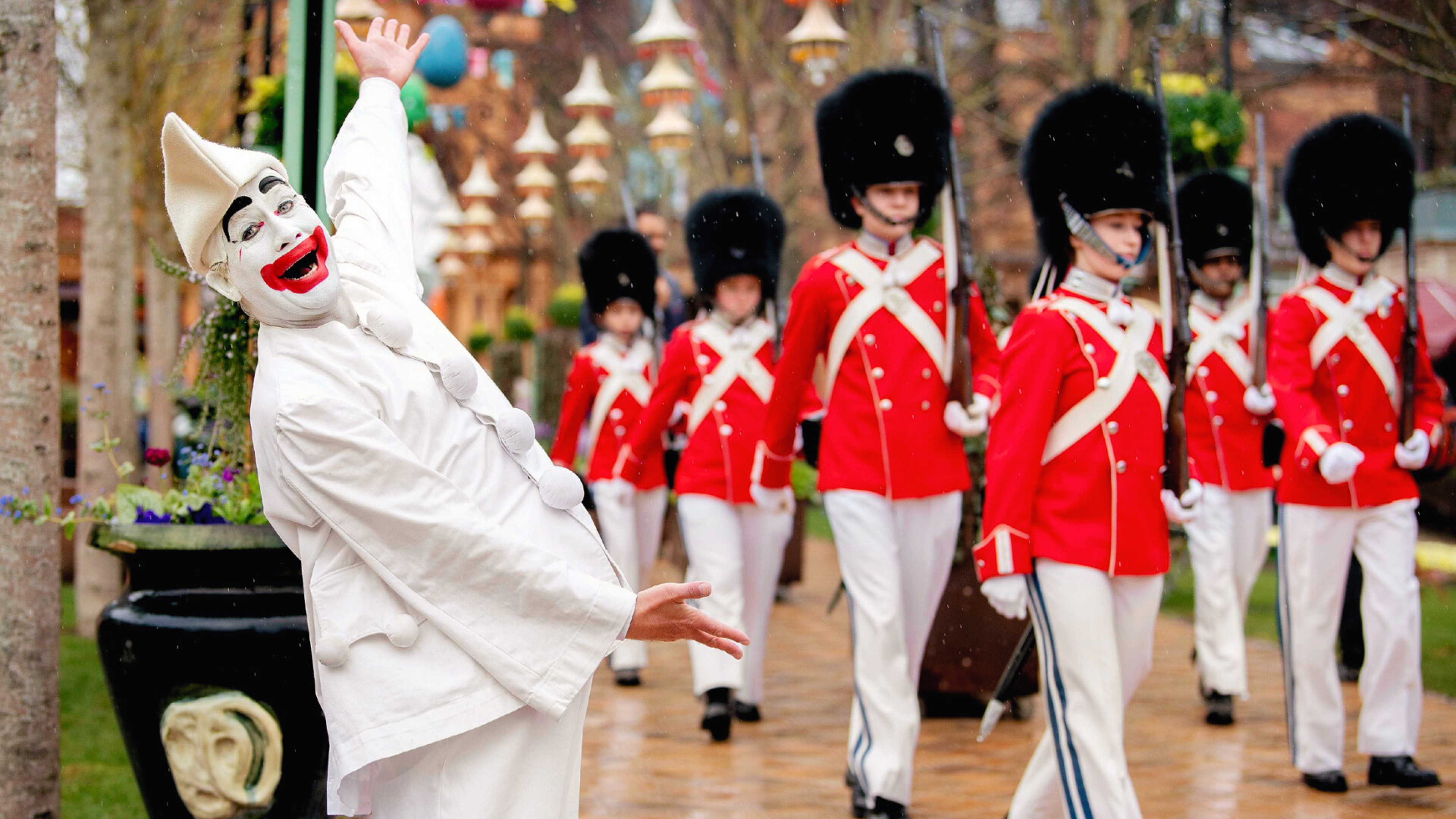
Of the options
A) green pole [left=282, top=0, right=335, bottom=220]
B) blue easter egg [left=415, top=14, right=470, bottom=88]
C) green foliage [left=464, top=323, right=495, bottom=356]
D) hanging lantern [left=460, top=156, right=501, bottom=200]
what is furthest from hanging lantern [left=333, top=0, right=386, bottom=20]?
green foliage [left=464, top=323, right=495, bottom=356]

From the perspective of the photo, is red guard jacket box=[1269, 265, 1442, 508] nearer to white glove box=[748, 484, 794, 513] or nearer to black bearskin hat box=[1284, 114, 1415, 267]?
black bearskin hat box=[1284, 114, 1415, 267]

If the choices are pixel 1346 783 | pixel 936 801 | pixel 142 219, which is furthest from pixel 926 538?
pixel 142 219

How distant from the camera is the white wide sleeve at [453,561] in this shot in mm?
3037

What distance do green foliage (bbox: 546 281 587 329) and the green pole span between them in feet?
51.0

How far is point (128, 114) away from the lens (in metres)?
11.3

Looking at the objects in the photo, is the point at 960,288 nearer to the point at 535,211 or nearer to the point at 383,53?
the point at 383,53

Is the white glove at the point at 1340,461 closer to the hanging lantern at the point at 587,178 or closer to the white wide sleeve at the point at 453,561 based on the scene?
the white wide sleeve at the point at 453,561

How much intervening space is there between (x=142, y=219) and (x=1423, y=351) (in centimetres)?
1387

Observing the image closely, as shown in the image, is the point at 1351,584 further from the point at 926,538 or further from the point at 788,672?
the point at 926,538

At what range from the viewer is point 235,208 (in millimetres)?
Result: 3238

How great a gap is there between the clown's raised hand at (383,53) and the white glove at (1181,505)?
2.44 meters

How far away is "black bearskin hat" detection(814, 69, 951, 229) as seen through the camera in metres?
6.31

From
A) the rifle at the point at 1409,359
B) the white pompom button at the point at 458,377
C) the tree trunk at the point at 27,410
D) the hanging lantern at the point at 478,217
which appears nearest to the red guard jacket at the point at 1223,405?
the rifle at the point at 1409,359

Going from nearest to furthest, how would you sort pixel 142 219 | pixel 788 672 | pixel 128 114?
pixel 788 672 → pixel 128 114 → pixel 142 219
